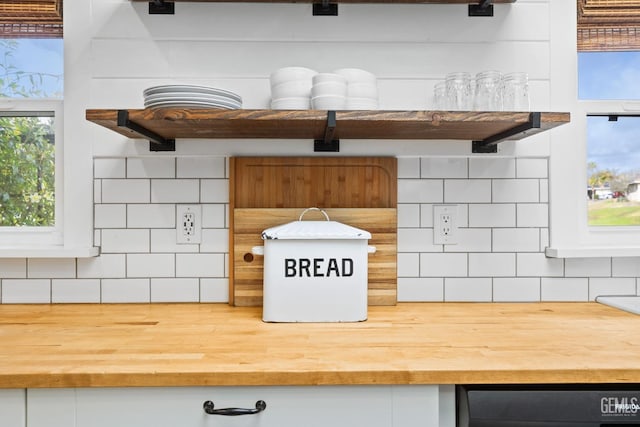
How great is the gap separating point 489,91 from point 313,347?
959mm

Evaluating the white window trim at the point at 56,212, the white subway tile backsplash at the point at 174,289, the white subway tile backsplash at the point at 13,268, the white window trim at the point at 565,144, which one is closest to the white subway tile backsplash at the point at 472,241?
the white window trim at the point at 565,144

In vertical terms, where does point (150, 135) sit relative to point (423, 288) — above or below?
above

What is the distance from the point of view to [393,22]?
1683 mm

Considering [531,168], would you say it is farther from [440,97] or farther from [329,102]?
[329,102]

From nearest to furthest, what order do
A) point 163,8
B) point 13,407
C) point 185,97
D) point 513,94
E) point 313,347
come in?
point 13,407
point 313,347
point 185,97
point 513,94
point 163,8

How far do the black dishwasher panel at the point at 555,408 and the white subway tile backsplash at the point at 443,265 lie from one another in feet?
2.27

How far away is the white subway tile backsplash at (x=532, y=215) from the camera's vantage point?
5.57 ft

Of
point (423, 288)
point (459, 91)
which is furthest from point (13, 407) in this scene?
point (459, 91)

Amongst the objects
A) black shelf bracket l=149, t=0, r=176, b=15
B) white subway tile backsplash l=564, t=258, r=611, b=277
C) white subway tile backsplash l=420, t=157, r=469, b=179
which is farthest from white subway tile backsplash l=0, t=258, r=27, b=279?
white subway tile backsplash l=564, t=258, r=611, b=277

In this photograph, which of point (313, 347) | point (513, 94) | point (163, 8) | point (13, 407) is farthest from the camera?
point (163, 8)

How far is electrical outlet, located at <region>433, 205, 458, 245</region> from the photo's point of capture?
66.4 inches

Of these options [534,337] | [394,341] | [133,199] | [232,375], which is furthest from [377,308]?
[133,199]

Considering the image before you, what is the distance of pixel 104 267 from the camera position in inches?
65.4

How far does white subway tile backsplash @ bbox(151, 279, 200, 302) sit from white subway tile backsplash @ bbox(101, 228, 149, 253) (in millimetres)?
131
